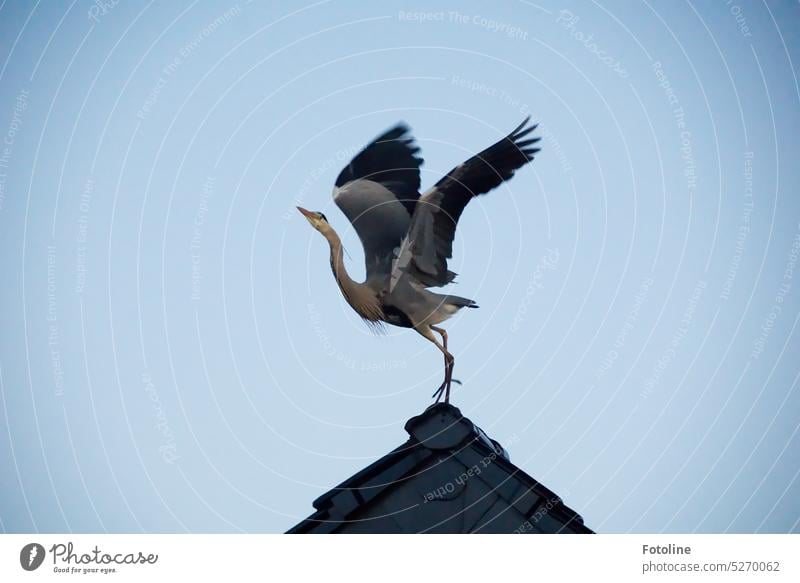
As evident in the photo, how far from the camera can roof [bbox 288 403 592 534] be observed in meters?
6.70

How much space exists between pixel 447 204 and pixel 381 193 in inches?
34.5

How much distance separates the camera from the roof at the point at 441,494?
670 centimetres

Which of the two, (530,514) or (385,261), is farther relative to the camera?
(385,261)

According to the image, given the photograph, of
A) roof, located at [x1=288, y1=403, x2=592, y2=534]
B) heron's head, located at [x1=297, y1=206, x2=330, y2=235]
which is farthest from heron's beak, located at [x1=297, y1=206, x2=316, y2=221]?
roof, located at [x1=288, y1=403, x2=592, y2=534]

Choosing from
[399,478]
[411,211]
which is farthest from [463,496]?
[411,211]

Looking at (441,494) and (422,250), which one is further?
(422,250)

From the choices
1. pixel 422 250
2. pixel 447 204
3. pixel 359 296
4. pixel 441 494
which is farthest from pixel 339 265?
pixel 441 494

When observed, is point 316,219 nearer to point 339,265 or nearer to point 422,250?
point 339,265

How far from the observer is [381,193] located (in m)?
9.69

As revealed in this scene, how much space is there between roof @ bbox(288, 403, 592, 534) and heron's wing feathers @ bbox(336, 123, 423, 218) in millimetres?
3350

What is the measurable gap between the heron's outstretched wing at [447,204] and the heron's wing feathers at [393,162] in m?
0.58
